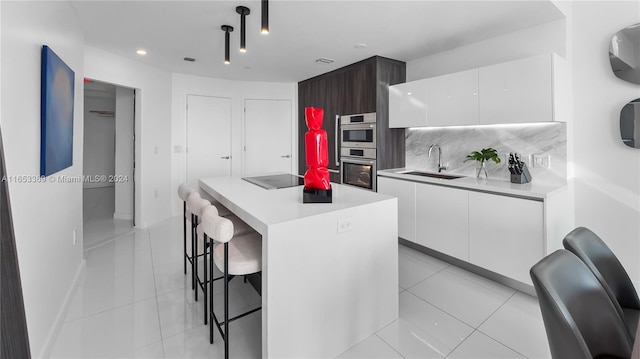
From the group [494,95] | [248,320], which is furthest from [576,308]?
[494,95]

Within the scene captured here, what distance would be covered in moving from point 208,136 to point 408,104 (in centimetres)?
347

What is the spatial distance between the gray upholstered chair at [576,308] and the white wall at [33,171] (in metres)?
2.21

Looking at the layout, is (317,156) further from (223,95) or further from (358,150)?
(223,95)

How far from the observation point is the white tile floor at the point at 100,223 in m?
3.84

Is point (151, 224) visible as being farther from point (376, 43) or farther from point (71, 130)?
point (376, 43)

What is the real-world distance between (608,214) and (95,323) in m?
4.12

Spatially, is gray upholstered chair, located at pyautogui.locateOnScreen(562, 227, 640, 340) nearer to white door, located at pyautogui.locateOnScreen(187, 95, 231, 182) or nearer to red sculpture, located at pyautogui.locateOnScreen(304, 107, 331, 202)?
red sculpture, located at pyautogui.locateOnScreen(304, 107, 331, 202)

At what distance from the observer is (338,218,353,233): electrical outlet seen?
1750mm

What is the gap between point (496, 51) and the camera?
10.2ft

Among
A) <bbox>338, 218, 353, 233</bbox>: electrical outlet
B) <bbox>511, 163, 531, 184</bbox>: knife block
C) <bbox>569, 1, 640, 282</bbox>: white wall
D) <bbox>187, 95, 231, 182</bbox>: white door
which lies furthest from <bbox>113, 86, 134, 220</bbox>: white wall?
<bbox>569, 1, 640, 282</bbox>: white wall

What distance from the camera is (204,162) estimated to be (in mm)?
5238

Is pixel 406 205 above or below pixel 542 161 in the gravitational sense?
below

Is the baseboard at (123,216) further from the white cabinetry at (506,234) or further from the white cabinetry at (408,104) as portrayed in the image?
the white cabinetry at (506,234)

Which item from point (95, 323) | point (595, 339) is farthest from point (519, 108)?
point (95, 323)
